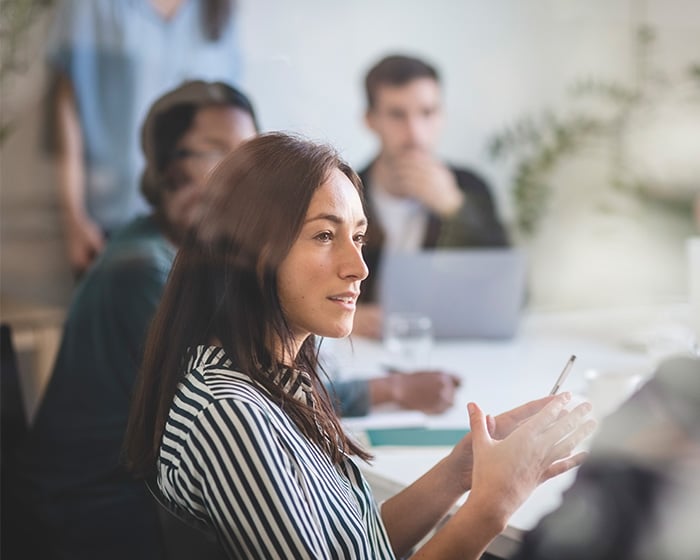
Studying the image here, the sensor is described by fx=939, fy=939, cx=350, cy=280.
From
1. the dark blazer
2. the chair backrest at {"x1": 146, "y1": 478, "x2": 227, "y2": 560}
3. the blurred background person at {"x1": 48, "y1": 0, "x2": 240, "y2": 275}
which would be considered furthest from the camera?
the dark blazer

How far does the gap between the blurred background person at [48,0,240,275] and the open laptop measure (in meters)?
1.03

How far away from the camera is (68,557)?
1.69 meters

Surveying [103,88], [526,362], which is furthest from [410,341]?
[103,88]

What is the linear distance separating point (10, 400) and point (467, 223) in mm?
1946

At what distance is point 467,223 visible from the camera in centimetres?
328

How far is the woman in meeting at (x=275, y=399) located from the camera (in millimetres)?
817

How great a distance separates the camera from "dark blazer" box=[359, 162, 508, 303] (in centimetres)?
313

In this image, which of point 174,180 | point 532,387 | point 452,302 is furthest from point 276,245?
point 452,302

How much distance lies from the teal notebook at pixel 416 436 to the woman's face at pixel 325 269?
50cm

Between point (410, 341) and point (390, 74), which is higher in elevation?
point (390, 74)

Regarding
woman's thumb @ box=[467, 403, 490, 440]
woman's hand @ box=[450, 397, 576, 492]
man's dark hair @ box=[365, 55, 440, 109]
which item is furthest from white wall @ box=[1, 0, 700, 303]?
woman's thumb @ box=[467, 403, 490, 440]

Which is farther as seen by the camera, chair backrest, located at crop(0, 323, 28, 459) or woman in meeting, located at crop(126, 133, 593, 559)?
chair backrest, located at crop(0, 323, 28, 459)

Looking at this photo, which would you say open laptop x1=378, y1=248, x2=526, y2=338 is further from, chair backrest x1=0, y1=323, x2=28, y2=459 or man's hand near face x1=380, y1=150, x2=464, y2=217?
man's hand near face x1=380, y1=150, x2=464, y2=217

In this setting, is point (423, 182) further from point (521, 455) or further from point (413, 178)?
point (521, 455)
